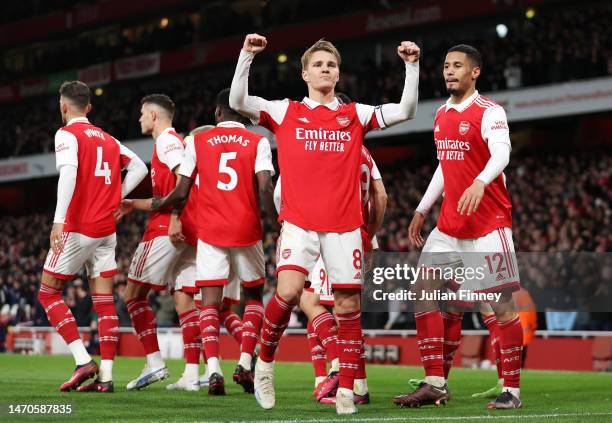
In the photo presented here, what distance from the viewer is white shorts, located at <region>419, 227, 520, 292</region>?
278 inches

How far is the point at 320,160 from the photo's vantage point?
6.56 m

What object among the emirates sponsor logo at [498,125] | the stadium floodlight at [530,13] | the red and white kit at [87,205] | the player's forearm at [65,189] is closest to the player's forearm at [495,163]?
the emirates sponsor logo at [498,125]

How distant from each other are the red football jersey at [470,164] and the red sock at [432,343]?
58 centimetres

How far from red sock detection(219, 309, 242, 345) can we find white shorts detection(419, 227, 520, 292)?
2541 millimetres

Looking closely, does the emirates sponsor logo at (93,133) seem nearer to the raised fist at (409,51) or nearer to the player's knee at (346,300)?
the player's knee at (346,300)

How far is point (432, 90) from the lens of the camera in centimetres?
2592

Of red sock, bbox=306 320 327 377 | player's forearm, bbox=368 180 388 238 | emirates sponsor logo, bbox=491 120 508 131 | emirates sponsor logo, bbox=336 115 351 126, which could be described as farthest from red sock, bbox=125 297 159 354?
emirates sponsor logo, bbox=491 120 508 131

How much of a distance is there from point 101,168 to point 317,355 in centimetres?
227

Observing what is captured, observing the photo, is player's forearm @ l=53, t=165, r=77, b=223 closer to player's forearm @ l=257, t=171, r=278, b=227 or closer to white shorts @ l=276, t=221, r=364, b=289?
player's forearm @ l=257, t=171, r=278, b=227

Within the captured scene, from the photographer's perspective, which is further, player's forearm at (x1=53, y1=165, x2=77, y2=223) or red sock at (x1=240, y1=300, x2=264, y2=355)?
red sock at (x1=240, y1=300, x2=264, y2=355)

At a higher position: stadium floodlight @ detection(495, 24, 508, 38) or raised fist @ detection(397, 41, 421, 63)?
stadium floodlight @ detection(495, 24, 508, 38)

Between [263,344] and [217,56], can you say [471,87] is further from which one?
[217,56]

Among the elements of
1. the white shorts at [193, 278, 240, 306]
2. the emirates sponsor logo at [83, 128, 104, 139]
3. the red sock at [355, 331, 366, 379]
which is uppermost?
the emirates sponsor logo at [83, 128, 104, 139]

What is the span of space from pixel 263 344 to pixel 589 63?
688 inches
